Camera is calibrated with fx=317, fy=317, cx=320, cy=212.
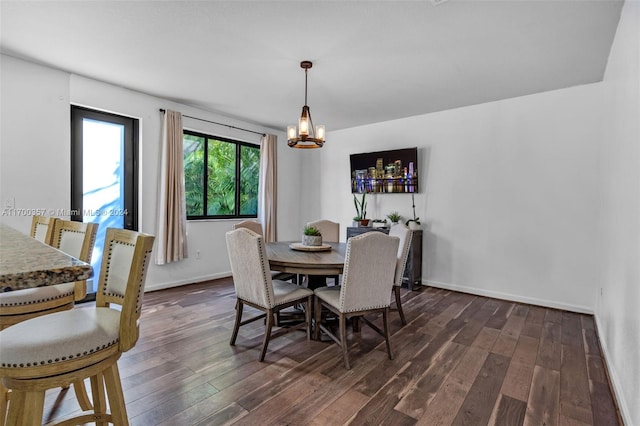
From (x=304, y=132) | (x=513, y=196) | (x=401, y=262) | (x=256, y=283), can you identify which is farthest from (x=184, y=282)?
(x=513, y=196)

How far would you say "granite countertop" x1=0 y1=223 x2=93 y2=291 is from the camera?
70 cm

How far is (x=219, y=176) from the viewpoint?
16.6 ft

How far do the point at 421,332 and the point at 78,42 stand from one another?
4.01 m

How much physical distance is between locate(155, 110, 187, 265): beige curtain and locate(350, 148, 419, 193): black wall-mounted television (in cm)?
272

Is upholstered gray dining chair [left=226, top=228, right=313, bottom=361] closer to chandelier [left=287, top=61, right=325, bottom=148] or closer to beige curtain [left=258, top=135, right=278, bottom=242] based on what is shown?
chandelier [left=287, top=61, right=325, bottom=148]

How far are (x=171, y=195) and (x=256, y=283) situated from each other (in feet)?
8.20

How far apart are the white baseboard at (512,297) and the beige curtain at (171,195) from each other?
3604mm

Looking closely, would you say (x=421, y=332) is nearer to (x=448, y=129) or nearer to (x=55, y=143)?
(x=448, y=129)

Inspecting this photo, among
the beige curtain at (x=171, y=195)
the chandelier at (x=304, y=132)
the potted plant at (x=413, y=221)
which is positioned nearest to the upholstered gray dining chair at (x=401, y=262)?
the chandelier at (x=304, y=132)

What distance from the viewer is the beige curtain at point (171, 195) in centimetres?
420

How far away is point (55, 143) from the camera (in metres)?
3.37

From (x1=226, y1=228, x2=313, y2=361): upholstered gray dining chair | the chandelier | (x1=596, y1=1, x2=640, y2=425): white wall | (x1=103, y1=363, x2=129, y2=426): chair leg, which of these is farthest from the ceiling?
(x1=103, y1=363, x2=129, y2=426): chair leg

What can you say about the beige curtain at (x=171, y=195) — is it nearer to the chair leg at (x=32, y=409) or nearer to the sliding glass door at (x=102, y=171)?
the sliding glass door at (x=102, y=171)

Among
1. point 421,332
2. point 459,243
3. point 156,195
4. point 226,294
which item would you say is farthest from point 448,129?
point 156,195
